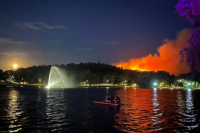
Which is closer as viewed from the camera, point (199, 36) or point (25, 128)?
point (199, 36)

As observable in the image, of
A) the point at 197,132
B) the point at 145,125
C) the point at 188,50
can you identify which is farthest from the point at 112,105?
the point at 188,50

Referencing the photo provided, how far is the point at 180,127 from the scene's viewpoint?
33.4 metres

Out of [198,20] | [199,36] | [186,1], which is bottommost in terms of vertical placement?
[199,36]

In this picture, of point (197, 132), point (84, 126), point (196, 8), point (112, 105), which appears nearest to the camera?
point (196, 8)

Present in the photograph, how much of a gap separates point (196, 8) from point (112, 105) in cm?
4505

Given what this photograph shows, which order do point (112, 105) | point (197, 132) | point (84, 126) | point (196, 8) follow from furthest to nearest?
point (112, 105)
point (84, 126)
point (197, 132)
point (196, 8)

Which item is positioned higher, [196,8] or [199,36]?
[196,8]

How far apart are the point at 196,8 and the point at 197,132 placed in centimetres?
1843

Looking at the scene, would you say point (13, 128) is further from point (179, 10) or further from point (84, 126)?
point (179, 10)

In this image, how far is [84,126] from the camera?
107ft

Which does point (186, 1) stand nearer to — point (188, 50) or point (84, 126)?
point (188, 50)

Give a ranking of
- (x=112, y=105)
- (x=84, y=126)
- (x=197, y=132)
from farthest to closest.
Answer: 1. (x=112, y=105)
2. (x=84, y=126)
3. (x=197, y=132)

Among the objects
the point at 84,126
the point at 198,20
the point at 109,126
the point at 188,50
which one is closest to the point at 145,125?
the point at 109,126

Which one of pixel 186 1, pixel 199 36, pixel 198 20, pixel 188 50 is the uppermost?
pixel 186 1
